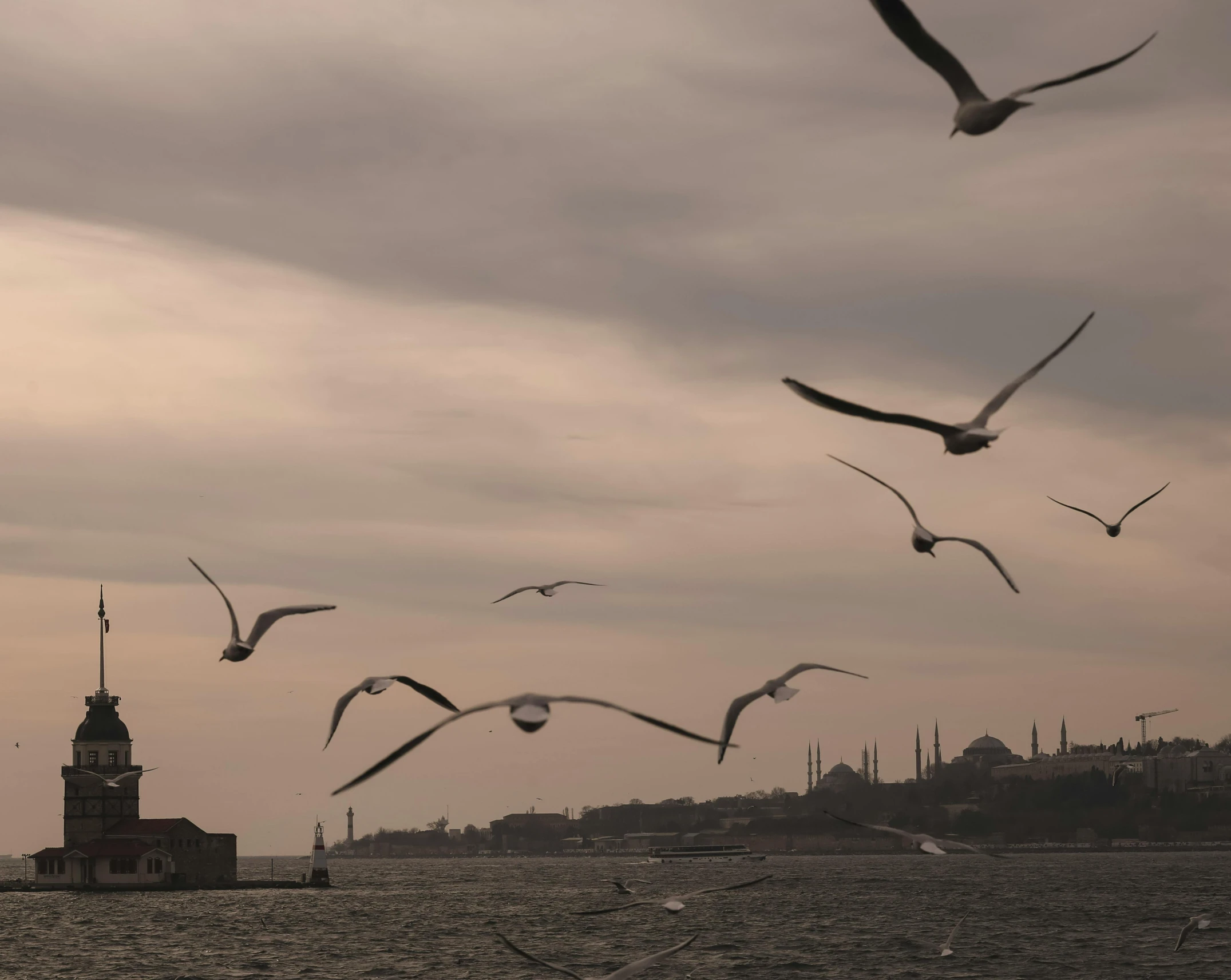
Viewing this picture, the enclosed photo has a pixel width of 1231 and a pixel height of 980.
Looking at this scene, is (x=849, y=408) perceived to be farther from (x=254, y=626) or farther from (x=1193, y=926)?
(x=1193, y=926)

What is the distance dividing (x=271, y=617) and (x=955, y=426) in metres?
10.4

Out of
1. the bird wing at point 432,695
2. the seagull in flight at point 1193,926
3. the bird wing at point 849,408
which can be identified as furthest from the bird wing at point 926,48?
the seagull in flight at point 1193,926

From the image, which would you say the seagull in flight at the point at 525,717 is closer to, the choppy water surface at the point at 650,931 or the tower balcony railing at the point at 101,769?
the choppy water surface at the point at 650,931

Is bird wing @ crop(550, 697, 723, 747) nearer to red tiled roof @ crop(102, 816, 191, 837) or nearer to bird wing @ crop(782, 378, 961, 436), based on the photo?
bird wing @ crop(782, 378, 961, 436)

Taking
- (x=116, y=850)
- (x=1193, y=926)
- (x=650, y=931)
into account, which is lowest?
(x=650, y=931)

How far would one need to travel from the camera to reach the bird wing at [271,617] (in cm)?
1991

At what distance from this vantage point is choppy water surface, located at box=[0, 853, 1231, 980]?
5662 centimetres

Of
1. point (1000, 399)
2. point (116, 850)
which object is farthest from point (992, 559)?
point (116, 850)

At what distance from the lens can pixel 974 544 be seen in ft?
48.1

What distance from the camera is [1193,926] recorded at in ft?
170

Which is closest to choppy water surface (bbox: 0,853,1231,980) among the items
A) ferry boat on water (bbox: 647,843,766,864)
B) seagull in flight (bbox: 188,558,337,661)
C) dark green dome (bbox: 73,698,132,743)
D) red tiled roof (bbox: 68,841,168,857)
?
red tiled roof (bbox: 68,841,168,857)

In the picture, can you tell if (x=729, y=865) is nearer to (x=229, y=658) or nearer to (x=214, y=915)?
(x=214, y=915)

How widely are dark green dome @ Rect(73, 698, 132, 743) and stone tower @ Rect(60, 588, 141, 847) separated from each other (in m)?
0.04

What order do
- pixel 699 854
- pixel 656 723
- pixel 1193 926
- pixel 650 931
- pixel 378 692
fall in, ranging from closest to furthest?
pixel 656 723, pixel 378 692, pixel 1193 926, pixel 650 931, pixel 699 854
